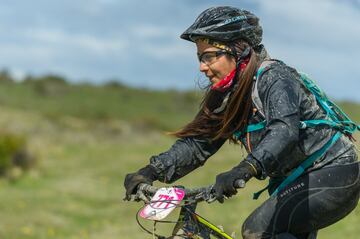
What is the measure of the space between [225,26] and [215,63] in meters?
0.24

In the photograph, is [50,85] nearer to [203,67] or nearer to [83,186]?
[83,186]

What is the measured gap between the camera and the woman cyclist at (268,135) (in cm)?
484

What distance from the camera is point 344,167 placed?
5.17m

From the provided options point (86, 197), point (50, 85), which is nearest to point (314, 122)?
point (86, 197)

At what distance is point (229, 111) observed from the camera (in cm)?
543

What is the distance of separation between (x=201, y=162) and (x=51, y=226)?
34.5 ft

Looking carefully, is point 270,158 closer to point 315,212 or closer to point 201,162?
point 315,212

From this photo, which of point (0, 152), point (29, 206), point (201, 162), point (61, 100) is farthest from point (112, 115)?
Answer: point (201, 162)

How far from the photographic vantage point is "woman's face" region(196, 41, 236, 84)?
5.38 m

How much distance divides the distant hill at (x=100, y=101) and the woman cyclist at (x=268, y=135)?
4736 centimetres

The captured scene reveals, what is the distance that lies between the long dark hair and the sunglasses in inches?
3.3

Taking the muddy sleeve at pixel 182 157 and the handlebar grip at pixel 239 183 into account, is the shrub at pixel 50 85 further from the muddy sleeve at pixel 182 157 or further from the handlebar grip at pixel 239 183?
the handlebar grip at pixel 239 183

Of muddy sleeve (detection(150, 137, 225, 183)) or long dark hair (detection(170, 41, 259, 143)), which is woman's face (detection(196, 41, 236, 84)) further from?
muddy sleeve (detection(150, 137, 225, 183))

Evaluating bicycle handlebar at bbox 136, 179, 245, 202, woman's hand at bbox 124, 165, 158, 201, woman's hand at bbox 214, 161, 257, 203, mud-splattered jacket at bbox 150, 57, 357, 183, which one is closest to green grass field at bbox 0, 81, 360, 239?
mud-splattered jacket at bbox 150, 57, 357, 183
